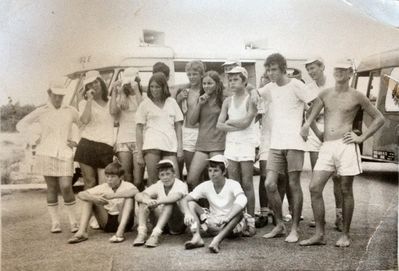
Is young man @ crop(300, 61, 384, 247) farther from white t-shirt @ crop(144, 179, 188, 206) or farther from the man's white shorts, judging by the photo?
white t-shirt @ crop(144, 179, 188, 206)

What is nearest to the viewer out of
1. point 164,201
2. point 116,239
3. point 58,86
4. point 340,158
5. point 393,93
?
point 58,86

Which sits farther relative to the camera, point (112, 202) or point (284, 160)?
point (284, 160)

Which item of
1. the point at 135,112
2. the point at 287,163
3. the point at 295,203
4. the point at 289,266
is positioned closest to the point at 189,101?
the point at 135,112

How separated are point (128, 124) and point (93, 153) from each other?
0.26 metres

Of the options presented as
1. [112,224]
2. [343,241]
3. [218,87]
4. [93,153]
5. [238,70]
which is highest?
[238,70]

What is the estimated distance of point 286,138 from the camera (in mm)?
3184

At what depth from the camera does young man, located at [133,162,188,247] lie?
3.02 metres

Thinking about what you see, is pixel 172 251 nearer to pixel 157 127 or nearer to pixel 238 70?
pixel 157 127

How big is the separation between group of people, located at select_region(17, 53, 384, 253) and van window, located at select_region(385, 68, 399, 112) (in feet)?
0.93

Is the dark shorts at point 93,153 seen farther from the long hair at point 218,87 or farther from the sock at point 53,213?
the long hair at point 218,87

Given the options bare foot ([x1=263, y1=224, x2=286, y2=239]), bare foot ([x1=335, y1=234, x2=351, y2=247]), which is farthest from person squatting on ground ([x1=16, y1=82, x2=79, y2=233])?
bare foot ([x1=335, y1=234, x2=351, y2=247])

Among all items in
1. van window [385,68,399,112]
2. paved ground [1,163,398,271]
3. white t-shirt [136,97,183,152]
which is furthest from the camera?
van window [385,68,399,112]

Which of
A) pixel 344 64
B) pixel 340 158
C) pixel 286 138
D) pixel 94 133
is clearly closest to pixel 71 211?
pixel 94 133

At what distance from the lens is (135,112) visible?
3010mm
